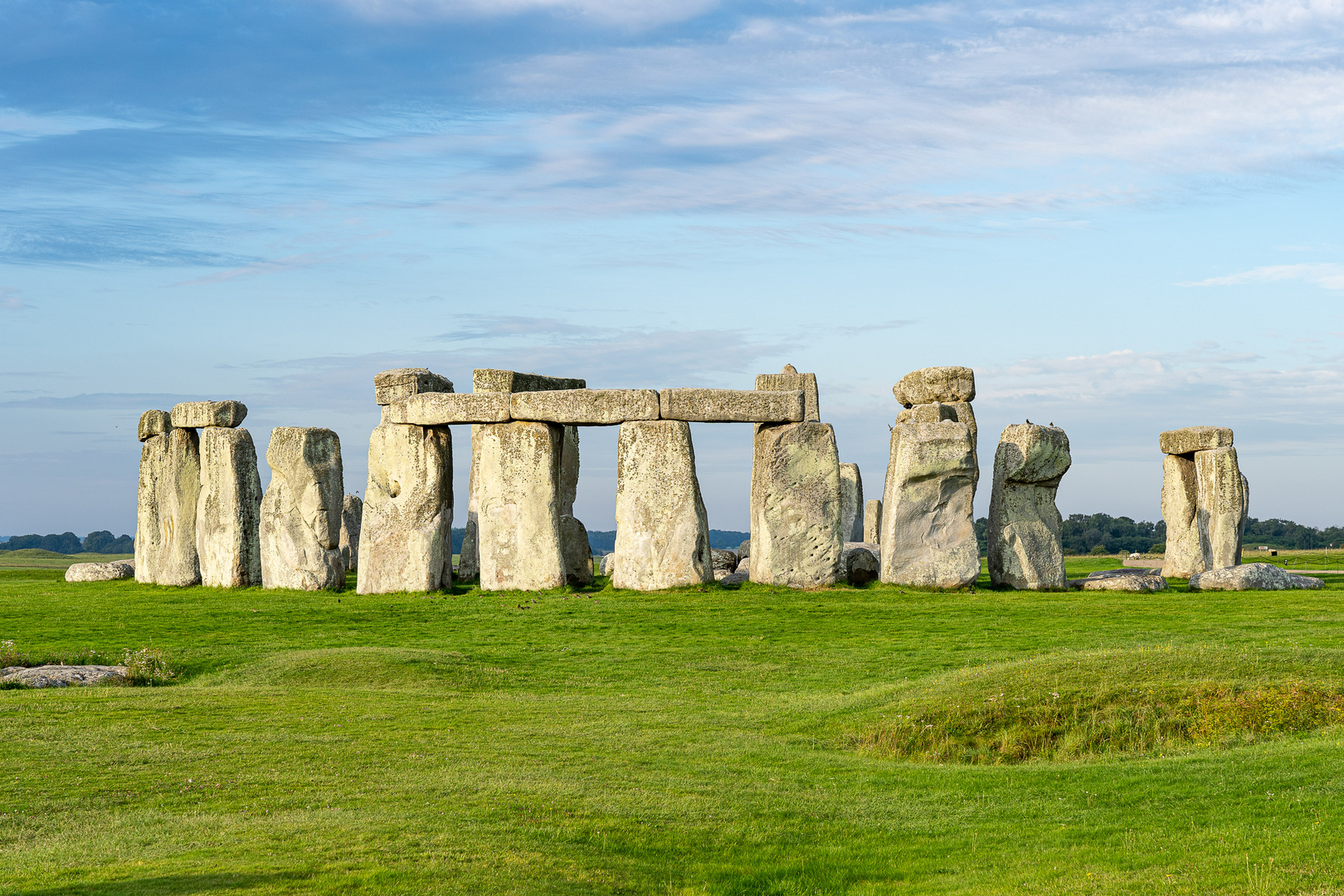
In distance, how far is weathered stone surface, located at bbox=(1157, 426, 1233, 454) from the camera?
1233 inches

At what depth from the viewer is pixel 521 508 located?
26.1 metres

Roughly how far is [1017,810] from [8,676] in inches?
493

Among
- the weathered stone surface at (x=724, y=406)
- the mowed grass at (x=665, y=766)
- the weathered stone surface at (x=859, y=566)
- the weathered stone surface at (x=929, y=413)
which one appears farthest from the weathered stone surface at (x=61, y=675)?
the weathered stone surface at (x=929, y=413)

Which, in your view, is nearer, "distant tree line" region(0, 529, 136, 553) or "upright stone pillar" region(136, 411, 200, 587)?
"upright stone pillar" region(136, 411, 200, 587)

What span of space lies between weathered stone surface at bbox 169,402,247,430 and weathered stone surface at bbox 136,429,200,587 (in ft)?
2.14

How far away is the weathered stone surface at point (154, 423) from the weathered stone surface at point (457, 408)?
8264 mm

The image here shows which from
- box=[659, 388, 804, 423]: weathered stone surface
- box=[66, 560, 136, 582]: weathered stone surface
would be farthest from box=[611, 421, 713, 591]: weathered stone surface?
box=[66, 560, 136, 582]: weathered stone surface

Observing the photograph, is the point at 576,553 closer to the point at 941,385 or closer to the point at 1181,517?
the point at 941,385

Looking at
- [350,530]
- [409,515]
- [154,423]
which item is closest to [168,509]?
[154,423]

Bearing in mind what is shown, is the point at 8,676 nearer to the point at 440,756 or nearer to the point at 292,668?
the point at 292,668

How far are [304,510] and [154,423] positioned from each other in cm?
647

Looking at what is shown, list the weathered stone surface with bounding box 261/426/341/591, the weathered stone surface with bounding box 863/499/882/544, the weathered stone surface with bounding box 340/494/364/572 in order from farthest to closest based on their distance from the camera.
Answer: the weathered stone surface with bounding box 863/499/882/544, the weathered stone surface with bounding box 340/494/364/572, the weathered stone surface with bounding box 261/426/341/591

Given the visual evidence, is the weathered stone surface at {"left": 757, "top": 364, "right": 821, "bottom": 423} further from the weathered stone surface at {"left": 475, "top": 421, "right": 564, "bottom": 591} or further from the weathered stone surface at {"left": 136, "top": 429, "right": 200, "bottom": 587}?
the weathered stone surface at {"left": 136, "top": 429, "right": 200, "bottom": 587}

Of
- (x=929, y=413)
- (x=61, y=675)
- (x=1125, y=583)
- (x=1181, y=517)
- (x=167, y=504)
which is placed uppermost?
(x=929, y=413)
